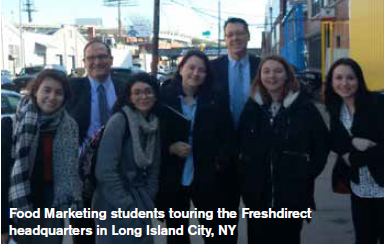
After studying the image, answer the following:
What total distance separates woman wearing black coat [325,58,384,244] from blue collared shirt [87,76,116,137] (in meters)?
1.78

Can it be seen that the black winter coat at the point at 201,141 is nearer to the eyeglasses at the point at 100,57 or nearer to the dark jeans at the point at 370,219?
the eyeglasses at the point at 100,57

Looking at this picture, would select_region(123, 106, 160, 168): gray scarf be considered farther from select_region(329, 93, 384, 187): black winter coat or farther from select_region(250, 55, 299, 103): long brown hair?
select_region(329, 93, 384, 187): black winter coat

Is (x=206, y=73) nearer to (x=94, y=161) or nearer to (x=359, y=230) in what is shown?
(x=94, y=161)

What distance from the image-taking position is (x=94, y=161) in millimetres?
3934

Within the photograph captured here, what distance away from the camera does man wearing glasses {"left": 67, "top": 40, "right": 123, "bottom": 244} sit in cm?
441

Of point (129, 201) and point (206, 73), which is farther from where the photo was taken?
point (206, 73)

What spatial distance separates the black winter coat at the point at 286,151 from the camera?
3.97 metres

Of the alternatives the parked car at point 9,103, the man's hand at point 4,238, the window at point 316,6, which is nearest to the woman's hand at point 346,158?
the man's hand at point 4,238

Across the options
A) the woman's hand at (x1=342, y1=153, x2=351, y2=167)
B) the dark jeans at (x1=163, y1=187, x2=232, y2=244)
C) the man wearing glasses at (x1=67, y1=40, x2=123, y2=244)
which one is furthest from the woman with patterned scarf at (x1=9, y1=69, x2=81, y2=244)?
the woman's hand at (x1=342, y1=153, x2=351, y2=167)

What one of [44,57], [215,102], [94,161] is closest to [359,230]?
[215,102]

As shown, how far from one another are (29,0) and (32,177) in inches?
3528

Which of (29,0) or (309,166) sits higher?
(29,0)

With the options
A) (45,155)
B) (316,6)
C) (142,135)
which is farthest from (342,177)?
(316,6)

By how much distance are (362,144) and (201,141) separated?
1211 mm
